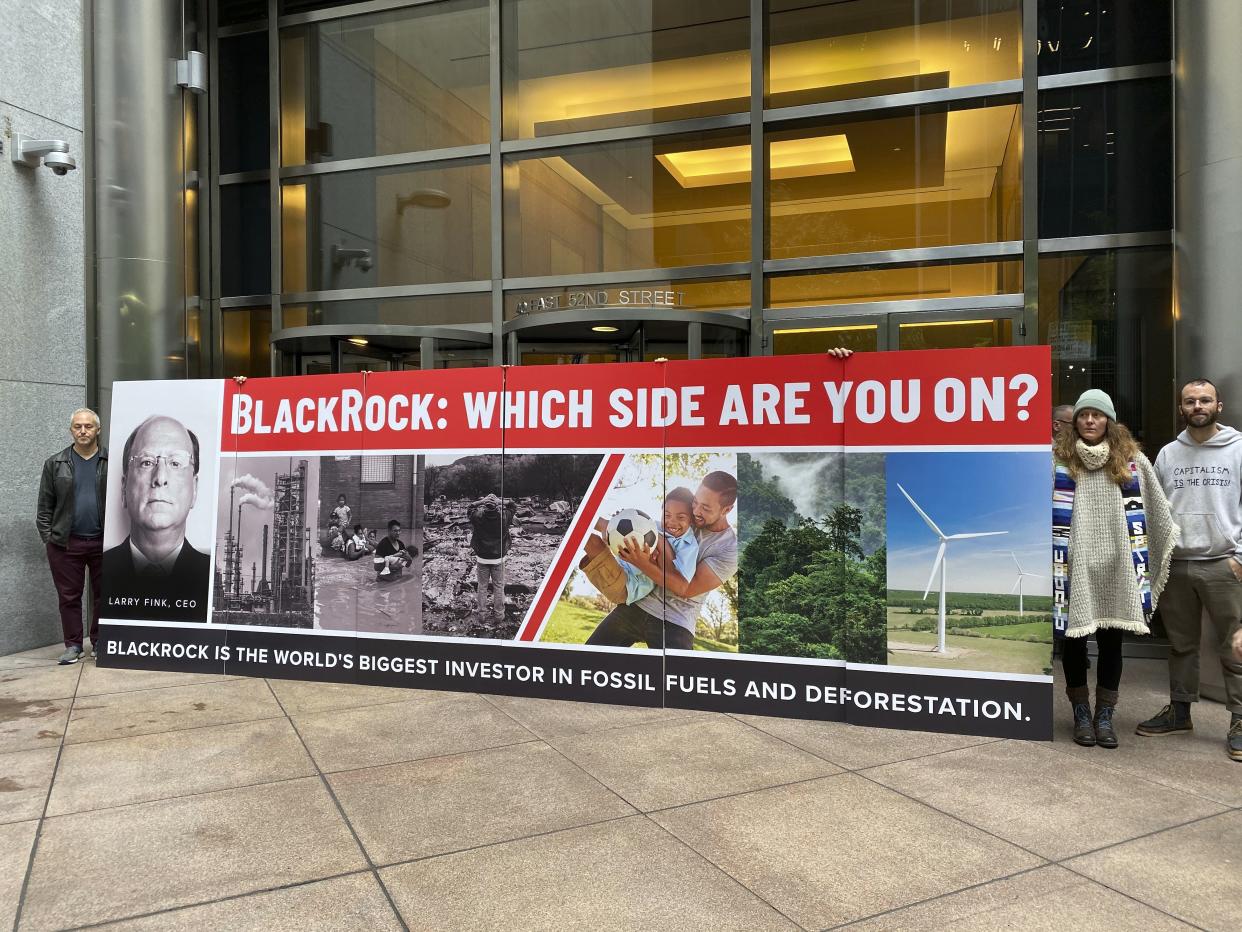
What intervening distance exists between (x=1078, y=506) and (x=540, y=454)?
11.5ft

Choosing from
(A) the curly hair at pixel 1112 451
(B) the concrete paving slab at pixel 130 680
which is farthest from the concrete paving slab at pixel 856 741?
(B) the concrete paving slab at pixel 130 680

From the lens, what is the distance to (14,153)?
7.79m

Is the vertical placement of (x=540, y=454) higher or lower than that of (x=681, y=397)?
lower

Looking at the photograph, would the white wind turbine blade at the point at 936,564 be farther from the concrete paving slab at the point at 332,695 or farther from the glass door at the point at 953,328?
the glass door at the point at 953,328

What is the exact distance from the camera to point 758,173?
8.91m

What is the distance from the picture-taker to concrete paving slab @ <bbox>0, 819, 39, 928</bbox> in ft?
10.2

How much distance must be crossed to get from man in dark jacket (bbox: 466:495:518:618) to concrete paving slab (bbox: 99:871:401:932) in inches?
112

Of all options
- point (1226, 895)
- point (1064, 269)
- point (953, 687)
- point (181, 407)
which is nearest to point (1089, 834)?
point (1226, 895)

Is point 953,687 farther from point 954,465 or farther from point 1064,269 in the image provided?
point 1064,269

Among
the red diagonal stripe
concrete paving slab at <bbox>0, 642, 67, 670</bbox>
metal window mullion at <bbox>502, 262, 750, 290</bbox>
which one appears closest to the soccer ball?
the red diagonal stripe

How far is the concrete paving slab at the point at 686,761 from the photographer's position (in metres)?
4.20

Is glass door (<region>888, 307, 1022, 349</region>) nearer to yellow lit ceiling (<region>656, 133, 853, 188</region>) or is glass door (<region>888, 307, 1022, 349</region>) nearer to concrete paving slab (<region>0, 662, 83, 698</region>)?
yellow lit ceiling (<region>656, 133, 853, 188</region>)

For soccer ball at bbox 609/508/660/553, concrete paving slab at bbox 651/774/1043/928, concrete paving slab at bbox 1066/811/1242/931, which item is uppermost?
soccer ball at bbox 609/508/660/553

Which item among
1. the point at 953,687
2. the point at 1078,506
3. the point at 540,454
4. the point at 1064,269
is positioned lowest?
the point at 953,687
